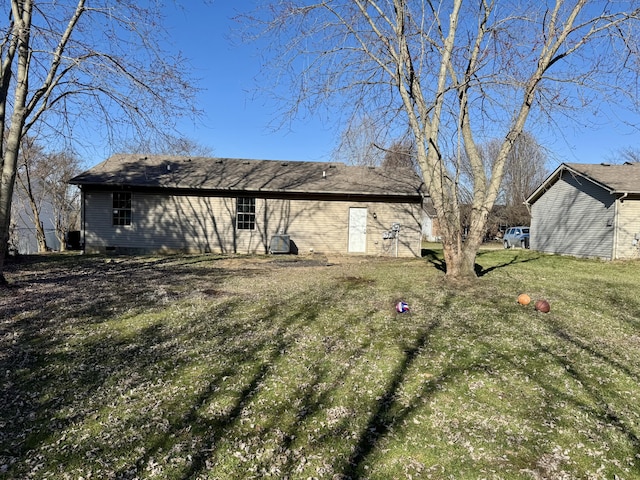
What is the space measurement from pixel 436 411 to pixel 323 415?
96 centimetres

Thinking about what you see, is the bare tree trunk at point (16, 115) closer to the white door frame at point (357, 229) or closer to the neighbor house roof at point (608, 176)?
the white door frame at point (357, 229)

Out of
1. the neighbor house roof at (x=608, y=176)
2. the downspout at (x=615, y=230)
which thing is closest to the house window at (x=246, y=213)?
the neighbor house roof at (x=608, y=176)

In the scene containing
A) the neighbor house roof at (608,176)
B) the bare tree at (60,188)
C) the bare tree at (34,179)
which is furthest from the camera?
the bare tree at (60,188)

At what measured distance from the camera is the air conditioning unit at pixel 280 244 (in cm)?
1619

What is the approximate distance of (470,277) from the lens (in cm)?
943

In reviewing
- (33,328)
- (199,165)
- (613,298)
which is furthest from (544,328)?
(199,165)

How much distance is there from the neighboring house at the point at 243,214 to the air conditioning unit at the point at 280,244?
4cm

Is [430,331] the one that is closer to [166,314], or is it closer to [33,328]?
[166,314]

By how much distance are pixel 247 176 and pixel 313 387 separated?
1489 centimetres

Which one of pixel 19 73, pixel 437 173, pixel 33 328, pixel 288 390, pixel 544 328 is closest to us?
pixel 288 390

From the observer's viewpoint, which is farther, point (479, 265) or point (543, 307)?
point (479, 265)

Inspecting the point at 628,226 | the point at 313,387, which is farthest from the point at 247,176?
the point at 628,226

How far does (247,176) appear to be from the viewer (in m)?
17.7

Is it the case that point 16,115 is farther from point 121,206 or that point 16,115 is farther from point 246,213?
point 246,213
